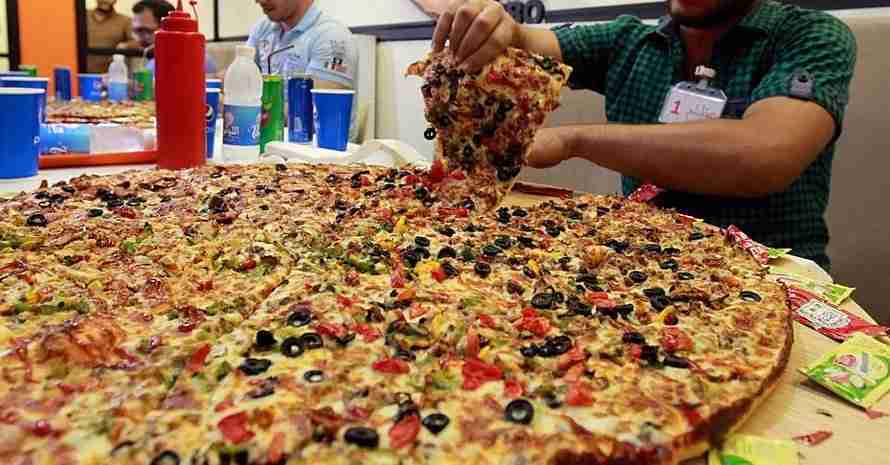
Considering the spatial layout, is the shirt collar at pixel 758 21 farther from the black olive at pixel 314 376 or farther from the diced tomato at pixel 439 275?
the black olive at pixel 314 376

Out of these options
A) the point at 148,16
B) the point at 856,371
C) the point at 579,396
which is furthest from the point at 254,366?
the point at 148,16

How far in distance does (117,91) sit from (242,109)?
8.42 feet

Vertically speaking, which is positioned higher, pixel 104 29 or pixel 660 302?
pixel 104 29

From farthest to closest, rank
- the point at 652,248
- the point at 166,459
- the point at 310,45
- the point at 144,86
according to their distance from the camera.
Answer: the point at 310,45, the point at 144,86, the point at 652,248, the point at 166,459

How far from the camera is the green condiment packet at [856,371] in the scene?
1049 mm

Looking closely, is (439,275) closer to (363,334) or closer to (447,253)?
(447,253)

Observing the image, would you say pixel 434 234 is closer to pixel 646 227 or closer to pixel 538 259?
pixel 538 259

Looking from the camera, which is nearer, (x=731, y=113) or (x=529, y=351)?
(x=529, y=351)

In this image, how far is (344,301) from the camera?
1.17 m

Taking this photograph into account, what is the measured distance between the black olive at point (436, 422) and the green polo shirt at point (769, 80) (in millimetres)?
1636

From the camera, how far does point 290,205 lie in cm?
184

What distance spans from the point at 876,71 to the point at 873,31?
133 mm

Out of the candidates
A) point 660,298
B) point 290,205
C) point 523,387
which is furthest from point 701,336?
point 290,205

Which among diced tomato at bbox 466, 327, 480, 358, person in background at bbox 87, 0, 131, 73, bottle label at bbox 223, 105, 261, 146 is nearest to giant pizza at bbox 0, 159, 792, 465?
diced tomato at bbox 466, 327, 480, 358
